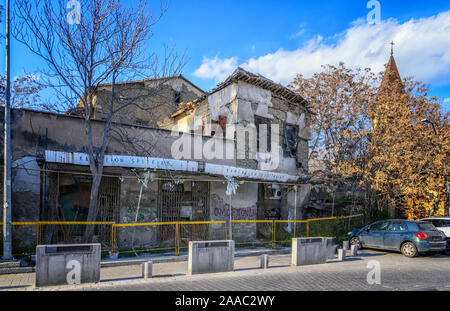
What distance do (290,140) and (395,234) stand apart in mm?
7489

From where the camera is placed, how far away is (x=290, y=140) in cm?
1859

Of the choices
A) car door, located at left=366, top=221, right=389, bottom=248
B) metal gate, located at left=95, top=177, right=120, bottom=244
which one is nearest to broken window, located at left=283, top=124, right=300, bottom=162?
car door, located at left=366, top=221, right=389, bottom=248

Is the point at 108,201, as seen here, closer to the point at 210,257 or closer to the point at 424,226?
the point at 210,257

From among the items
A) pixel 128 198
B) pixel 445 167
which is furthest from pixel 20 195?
pixel 445 167

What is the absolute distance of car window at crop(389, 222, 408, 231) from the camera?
42.5ft

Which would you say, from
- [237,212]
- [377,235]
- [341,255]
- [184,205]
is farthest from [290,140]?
[341,255]

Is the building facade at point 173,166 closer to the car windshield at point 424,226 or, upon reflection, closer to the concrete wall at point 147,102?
the concrete wall at point 147,102

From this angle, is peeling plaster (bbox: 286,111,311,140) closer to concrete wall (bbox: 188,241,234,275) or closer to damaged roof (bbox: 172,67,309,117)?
damaged roof (bbox: 172,67,309,117)

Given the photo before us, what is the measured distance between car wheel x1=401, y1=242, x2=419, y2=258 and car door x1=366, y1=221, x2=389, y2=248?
3.08ft

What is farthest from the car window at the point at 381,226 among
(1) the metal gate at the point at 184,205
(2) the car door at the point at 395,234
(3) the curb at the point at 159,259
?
(1) the metal gate at the point at 184,205
